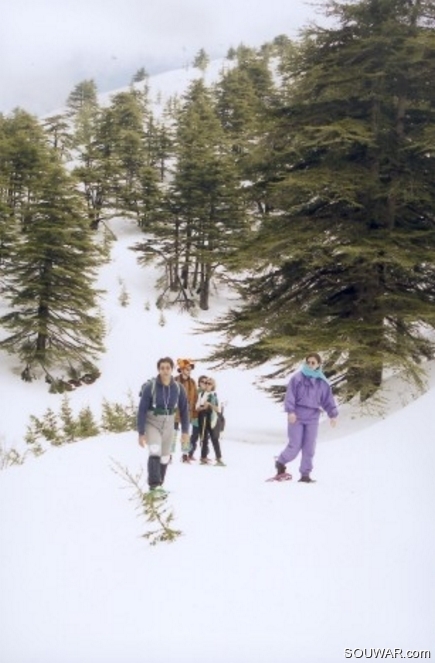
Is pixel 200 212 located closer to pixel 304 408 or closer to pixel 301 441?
pixel 304 408

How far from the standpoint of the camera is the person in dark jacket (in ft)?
24.2

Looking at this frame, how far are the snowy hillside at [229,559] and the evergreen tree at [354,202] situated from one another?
261 cm

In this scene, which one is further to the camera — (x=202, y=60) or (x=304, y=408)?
(x=202, y=60)

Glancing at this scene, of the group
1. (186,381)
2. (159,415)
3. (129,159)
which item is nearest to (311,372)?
(159,415)

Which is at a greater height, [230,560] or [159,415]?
[159,415]

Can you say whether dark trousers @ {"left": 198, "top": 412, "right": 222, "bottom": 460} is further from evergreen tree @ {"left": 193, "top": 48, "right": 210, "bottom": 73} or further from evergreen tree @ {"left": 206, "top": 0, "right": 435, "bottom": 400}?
evergreen tree @ {"left": 193, "top": 48, "right": 210, "bottom": 73}

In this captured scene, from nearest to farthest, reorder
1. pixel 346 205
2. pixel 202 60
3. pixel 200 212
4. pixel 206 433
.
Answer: pixel 206 433
pixel 346 205
pixel 200 212
pixel 202 60

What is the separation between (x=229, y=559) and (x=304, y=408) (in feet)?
10.3

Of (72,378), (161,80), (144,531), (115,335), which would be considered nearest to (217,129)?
(115,335)

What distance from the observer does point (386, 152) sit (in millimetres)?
11945

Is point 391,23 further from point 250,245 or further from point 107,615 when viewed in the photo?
point 107,615

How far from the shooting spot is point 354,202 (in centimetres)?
1087

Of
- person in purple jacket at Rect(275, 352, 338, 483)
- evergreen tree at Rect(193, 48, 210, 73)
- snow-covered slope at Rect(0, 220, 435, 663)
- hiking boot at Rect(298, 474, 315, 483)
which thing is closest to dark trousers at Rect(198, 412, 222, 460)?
snow-covered slope at Rect(0, 220, 435, 663)

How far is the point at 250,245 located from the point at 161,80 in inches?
5619
